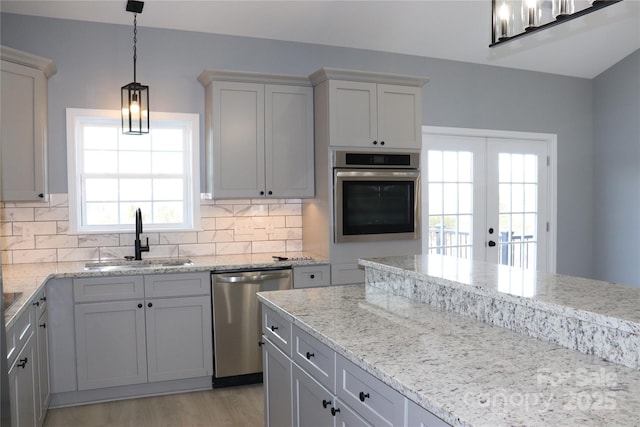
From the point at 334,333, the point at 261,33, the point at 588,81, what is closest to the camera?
the point at 334,333

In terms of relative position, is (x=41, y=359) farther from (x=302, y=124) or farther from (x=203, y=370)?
(x=302, y=124)

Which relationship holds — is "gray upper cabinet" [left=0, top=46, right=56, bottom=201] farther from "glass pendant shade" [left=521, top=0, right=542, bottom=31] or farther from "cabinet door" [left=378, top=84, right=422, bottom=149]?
"glass pendant shade" [left=521, top=0, right=542, bottom=31]

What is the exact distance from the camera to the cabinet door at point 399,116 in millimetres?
4266

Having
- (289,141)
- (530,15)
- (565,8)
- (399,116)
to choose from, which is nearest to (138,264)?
(289,141)

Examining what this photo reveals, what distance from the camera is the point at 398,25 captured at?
15.0 feet

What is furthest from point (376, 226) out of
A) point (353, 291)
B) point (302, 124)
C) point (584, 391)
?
point (584, 391)

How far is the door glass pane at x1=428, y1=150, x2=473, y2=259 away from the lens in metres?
5.22

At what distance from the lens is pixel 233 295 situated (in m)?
3.83

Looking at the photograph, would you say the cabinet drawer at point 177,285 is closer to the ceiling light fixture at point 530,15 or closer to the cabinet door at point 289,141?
the cabinet door at point 289,141

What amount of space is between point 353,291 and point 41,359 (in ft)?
6.15

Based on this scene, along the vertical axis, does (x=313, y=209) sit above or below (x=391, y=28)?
below

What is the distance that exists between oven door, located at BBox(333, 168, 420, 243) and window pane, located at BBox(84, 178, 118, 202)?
175cm

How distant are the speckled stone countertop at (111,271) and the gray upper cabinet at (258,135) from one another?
1.66 feet

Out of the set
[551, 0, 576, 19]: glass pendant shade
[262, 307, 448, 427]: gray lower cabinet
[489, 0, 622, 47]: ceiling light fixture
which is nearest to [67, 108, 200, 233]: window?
[262, 307, 448, 427]: gray lower cabinet
